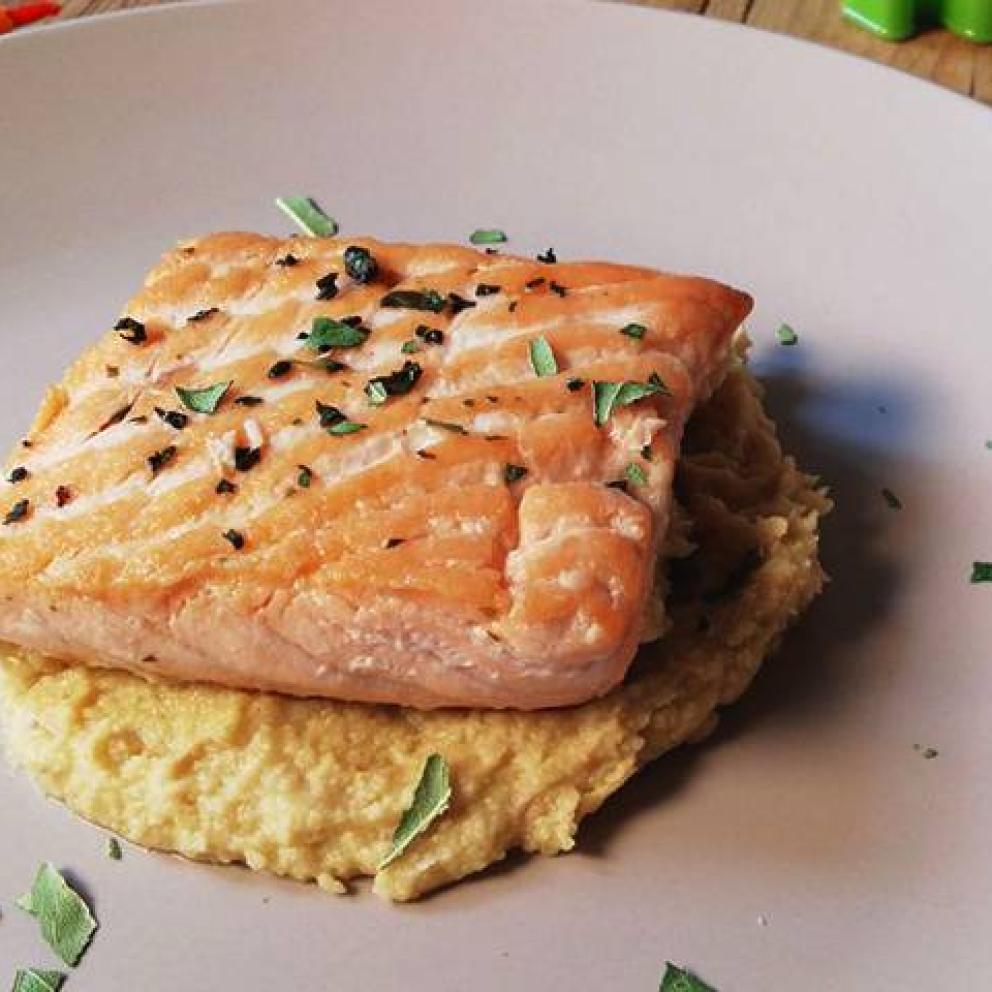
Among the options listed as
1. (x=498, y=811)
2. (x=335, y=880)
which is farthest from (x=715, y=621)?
(x=335, y=880)

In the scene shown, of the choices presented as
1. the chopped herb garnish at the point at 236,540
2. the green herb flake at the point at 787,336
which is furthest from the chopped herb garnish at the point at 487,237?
the chopped herb garnish at the point at 236,540

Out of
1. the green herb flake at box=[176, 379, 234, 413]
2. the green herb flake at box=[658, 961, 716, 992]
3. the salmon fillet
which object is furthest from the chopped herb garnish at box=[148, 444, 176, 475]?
the green herb flake at box=[658, 961, 716, 992]

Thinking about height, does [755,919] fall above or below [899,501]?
below

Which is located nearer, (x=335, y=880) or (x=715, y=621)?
(x=335, y=880)

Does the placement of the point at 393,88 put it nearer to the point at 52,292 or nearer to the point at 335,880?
the point at 52,292

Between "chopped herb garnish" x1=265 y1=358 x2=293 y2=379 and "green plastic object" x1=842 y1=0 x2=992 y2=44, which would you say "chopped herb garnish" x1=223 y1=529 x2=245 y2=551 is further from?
"green plastic object" x1=842 y1=0 x2=992 y2=44
